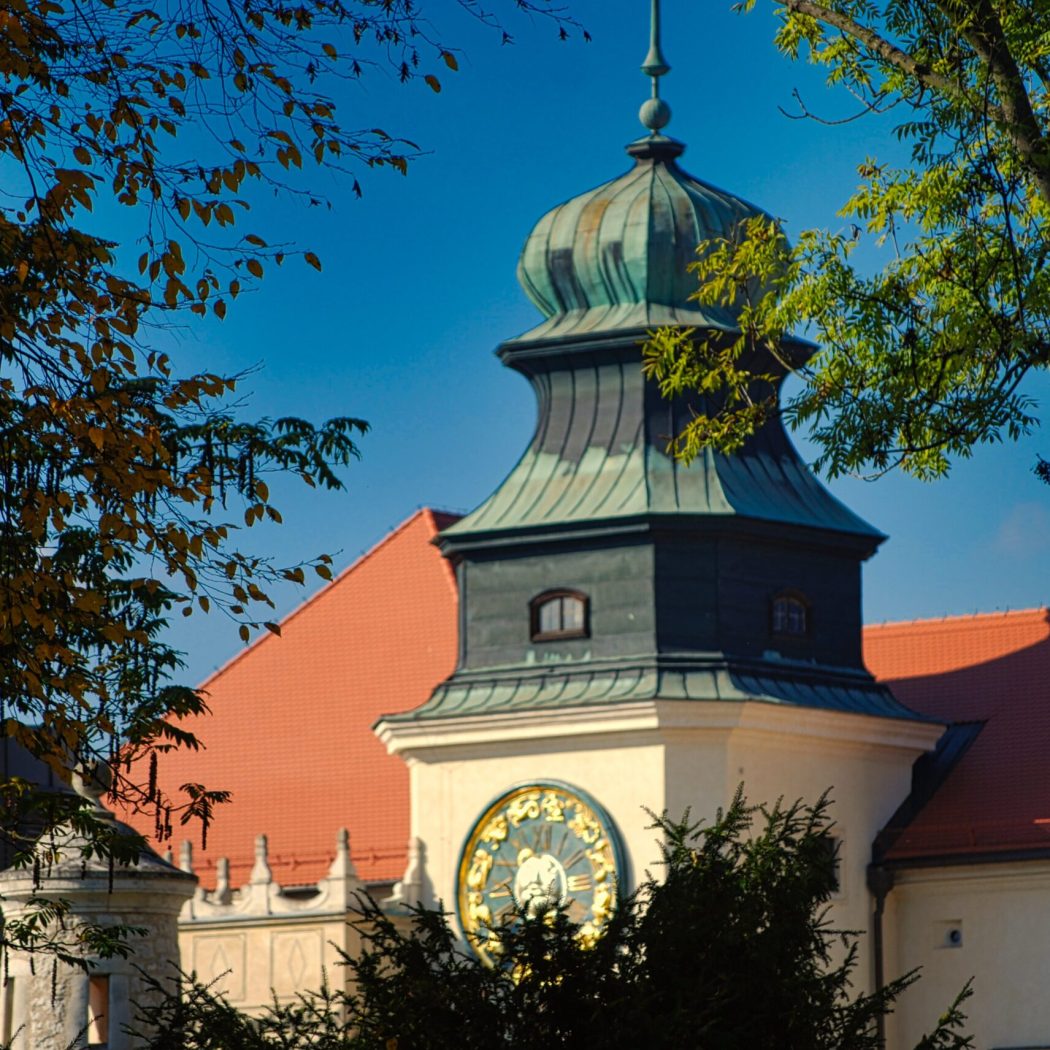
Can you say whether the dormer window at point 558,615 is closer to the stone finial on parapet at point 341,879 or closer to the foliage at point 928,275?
the stone finial on parapet at point 341,879

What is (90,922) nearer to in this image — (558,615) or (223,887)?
(558,615)

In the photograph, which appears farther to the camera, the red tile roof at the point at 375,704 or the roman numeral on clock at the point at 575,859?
the red tile roof at the point at 375,704

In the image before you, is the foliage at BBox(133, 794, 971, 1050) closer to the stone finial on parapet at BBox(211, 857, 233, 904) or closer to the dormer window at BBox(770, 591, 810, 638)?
the dormer window at BBox(770, 591, 810, 638)

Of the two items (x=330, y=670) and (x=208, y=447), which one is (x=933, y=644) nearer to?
(x=330, y=670)

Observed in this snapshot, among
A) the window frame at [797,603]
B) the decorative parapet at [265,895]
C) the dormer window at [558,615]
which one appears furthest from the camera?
the decorative parapet at [265,895]

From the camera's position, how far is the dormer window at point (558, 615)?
35906 mm

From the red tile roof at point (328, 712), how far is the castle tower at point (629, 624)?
105 inches

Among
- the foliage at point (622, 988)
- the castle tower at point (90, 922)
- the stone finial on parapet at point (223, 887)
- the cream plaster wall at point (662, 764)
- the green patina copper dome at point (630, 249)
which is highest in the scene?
the green patina copper dome at point (630, 249)

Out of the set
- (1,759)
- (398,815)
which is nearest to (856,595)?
(398,815)

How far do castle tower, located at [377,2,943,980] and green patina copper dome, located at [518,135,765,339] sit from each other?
0.03m

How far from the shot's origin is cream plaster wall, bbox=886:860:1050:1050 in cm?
3550

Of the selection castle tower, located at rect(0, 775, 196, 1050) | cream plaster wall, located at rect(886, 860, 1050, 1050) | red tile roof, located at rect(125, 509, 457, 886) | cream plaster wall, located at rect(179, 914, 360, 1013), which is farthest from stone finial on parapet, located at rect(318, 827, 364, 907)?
castle tower, located at rect(0, 775, 196, 1050)

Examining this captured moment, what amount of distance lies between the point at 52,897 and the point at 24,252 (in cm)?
1154

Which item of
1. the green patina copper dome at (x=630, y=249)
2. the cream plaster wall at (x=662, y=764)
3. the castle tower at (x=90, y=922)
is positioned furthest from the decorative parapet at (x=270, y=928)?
the castle tower at (x=90, y=922)
